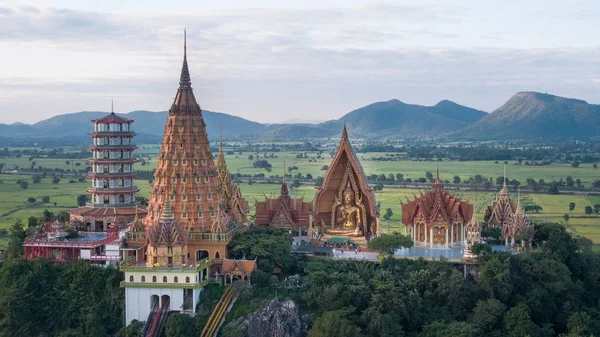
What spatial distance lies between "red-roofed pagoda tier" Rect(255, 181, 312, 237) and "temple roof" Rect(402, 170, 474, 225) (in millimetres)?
6437

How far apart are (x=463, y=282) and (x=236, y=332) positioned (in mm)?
11542

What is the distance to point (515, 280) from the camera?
3956cm

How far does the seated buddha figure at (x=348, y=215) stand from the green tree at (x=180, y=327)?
1446 cm

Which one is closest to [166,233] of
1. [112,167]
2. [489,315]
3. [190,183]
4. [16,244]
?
[190,183]

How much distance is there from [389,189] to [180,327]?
6926 cm

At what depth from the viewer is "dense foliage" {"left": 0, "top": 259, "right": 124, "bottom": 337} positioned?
1544 inches

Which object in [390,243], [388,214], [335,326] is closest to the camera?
[335,326]

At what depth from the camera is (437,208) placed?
44.8 m

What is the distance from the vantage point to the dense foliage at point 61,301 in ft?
129

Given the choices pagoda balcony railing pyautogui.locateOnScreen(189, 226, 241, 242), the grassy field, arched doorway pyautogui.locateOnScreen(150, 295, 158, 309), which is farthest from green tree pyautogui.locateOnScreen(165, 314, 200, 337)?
the grassy field

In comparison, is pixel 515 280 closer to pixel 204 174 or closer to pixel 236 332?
pixel 236 332

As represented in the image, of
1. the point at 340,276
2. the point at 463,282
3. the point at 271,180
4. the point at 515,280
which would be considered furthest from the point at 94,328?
the point at 271,180

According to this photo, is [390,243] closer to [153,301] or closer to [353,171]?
[353,171]

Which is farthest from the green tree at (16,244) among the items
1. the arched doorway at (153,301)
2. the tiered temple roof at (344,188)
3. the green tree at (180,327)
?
the tiered temple roof at (344,188)
